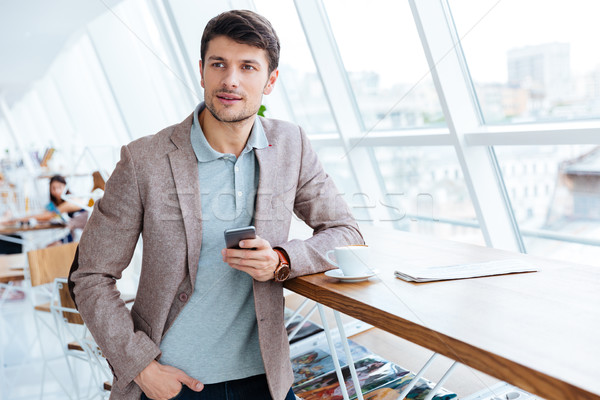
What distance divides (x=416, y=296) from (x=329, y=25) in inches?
100

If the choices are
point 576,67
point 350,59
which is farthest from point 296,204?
point 350,59

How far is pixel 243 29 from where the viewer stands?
123cm

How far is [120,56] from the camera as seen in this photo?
237 inches

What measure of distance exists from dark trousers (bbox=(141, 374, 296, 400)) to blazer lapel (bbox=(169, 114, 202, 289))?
24 centimetres

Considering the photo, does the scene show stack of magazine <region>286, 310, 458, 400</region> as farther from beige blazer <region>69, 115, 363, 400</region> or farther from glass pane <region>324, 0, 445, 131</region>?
glass pane <region>324, 0, 445, 131</region>

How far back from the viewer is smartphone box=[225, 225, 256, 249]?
111cm

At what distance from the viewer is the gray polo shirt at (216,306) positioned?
119 cm

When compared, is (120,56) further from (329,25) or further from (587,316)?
(587,316)

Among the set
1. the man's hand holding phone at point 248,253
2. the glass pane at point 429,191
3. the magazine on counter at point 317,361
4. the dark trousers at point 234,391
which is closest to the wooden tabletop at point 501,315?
the man's hand holding phone at point 248,253

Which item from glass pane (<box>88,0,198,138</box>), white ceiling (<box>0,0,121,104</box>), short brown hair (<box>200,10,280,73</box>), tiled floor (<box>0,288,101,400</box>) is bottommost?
tiled floor (<box>0,288,101,400</box>)

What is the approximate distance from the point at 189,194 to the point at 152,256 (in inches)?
6.1

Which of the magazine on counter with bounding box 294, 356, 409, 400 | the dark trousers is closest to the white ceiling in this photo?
the magazine on counter with bounding box 294, 356, 409, 400

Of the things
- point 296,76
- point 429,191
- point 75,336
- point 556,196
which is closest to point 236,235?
point 75,336

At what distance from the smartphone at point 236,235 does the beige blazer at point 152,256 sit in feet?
0.30
